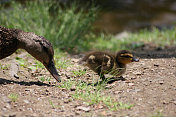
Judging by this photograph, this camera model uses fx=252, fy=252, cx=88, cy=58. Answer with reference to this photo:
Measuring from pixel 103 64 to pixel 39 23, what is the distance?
3.00 metres

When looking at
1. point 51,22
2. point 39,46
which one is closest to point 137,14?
point 51,22

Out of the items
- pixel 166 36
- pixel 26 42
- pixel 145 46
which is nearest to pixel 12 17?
pixel 26 42

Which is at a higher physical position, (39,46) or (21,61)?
(39,46)

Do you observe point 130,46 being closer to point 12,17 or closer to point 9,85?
point 12,17

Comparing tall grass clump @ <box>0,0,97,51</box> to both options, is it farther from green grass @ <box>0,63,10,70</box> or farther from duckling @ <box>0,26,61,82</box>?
duckling @ <box>0,26,61,82</box>

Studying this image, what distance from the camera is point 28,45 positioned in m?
4.02

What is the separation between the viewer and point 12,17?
661 cm

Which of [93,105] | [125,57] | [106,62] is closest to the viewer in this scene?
[93,105]

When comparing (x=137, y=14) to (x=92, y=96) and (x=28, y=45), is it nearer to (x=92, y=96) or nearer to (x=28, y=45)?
(x=28, y=45)

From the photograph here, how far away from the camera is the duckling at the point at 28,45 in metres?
3.95

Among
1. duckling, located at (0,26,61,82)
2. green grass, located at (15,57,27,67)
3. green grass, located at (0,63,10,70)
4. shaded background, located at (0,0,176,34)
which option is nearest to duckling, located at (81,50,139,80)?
duckling, located at (0,26,61,82)

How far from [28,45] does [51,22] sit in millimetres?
3297

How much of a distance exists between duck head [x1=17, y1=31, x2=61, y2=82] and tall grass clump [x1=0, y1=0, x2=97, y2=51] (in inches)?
75.1

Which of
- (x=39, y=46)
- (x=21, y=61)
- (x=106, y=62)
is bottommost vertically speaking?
(x=106, y=62)
